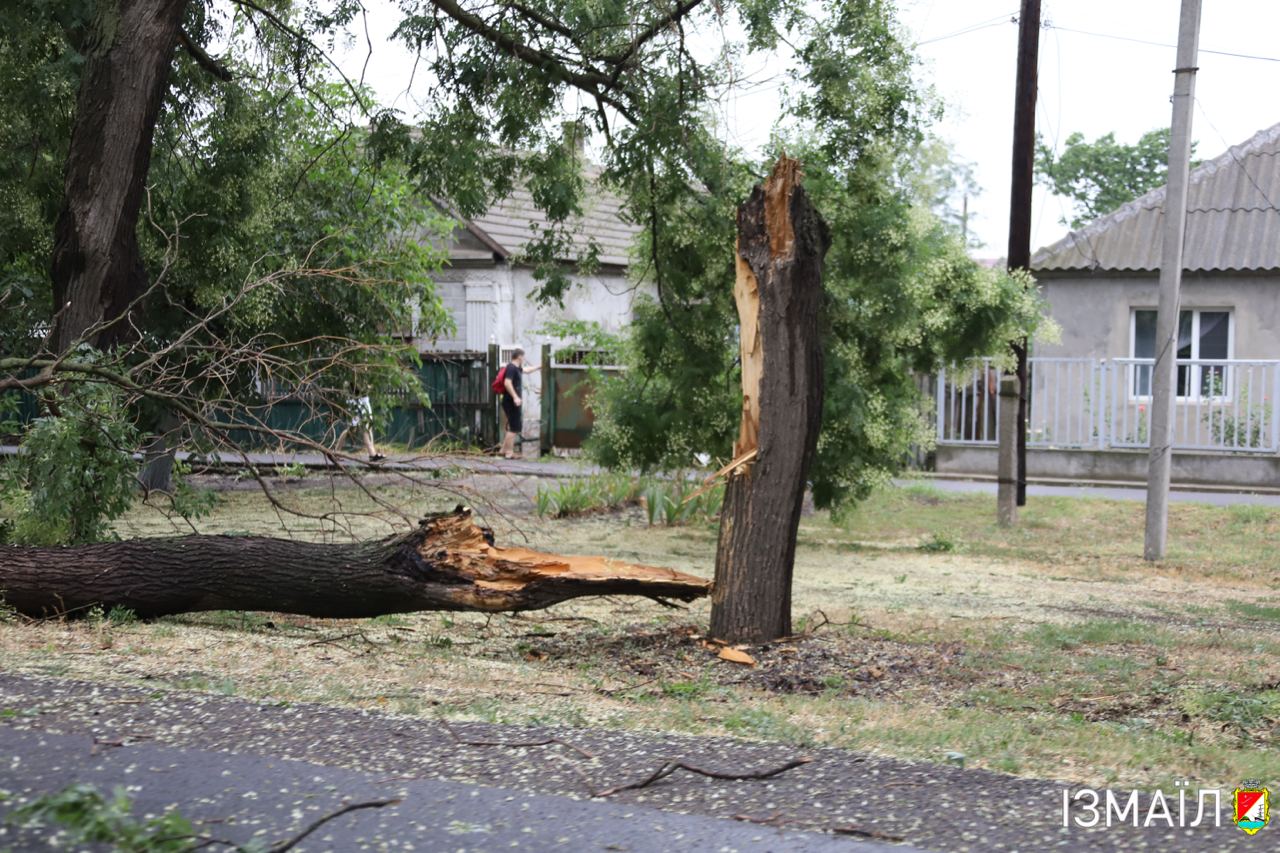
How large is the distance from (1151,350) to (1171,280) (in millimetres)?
10203

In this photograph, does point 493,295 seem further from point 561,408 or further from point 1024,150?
point 1024,150

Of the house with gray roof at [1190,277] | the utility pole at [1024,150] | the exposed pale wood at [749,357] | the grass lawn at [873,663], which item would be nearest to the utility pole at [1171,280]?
the grass lawn at [873,663]

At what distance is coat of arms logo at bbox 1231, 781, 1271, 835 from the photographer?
166 inches

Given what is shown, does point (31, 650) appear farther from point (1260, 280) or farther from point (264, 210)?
point (1260, 280)

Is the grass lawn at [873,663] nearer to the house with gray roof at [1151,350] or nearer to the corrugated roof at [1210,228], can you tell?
the house with gray roof at [1151,350]

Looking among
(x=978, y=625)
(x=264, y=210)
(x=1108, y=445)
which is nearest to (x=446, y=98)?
(x=264, y=210)

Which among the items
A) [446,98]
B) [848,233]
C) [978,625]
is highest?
[446,98]

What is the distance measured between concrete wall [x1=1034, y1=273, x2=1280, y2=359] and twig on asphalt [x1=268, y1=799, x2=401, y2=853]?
20339mm

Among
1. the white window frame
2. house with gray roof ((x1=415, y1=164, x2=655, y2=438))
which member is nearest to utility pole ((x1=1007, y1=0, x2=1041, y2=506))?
the white window frame

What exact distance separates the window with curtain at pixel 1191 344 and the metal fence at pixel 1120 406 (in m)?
0.04

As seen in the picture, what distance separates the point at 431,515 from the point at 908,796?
15.9 ft

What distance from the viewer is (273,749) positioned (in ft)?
16.1

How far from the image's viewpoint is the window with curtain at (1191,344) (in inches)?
850

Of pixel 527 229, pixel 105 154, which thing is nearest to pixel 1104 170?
pixel 527 229
